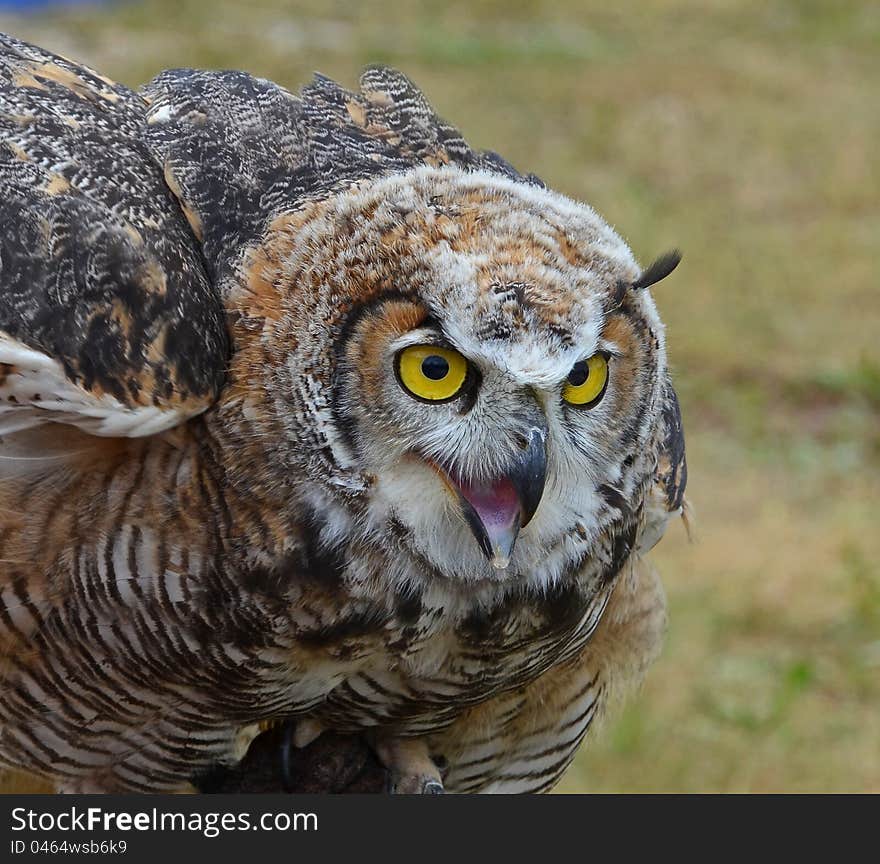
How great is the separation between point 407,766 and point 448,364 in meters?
1.25

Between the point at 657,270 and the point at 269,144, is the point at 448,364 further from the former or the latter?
the point at 269,144

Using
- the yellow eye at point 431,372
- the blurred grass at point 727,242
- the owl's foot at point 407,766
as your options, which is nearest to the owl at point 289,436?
the yellow eye at point 431,372

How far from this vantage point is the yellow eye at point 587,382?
2518mm

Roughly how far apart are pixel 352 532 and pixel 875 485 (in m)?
5.68

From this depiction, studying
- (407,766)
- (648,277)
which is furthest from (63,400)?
(407,766)

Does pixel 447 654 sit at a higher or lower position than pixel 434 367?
lower

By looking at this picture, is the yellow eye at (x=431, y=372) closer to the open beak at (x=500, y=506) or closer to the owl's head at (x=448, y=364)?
the owl's head at (x=448, y=364)

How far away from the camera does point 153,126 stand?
3.27m

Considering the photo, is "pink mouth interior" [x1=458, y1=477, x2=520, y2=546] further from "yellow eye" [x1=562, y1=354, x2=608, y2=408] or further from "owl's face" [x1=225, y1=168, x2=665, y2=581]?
"yellow eye" [x1=562, y1=354, x2=608, y2=408]

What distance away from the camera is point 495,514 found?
260cm

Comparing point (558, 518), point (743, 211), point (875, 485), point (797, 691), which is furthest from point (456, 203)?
point (743, 211)

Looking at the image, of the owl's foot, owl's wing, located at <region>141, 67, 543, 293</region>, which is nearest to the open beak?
owl's wing, located at <region>141, 67, 543, 293</region>

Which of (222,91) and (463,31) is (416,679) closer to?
(222,91)

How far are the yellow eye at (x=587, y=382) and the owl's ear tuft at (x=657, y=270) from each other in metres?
0.21
